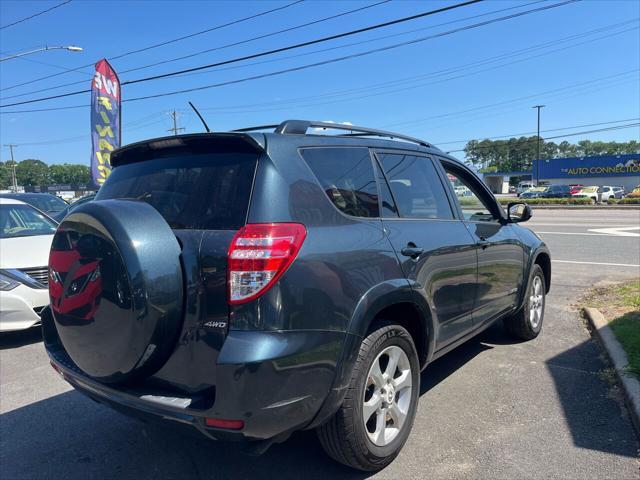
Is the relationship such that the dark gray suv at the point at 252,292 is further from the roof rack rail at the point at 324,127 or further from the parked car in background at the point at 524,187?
the parked car in background at the point at 524,187

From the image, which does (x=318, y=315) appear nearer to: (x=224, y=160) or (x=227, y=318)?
(x=227, y=318)

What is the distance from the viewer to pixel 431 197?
3.69 m

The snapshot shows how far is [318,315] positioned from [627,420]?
2.50 meters

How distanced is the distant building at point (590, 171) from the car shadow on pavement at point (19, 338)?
5325 centimetres

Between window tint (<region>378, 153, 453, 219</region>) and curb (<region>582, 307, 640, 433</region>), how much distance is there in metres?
1.78

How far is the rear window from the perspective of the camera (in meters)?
2.40

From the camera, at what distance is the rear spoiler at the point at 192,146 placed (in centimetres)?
249

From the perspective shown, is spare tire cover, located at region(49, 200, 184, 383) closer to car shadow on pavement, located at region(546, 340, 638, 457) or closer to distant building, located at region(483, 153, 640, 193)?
car shadow on pavement, located at region(546, 340, 638, 457)

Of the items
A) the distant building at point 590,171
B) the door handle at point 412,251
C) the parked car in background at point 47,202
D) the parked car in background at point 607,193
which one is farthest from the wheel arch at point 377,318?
the distant building at point 590,171

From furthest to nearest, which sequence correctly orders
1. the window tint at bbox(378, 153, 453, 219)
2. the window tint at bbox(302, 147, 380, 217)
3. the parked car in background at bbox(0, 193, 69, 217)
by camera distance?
1. the parked car in background at bbox(0, 193, 69, 217)
2. the window tint at bbox(378, 153, 453, 219)
3. the window tint at bbox(302, 147, 380, 217)

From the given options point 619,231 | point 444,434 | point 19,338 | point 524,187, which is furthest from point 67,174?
point 444,434

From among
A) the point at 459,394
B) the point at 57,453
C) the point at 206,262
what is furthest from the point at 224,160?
the point at 459,394

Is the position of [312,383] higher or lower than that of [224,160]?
lower

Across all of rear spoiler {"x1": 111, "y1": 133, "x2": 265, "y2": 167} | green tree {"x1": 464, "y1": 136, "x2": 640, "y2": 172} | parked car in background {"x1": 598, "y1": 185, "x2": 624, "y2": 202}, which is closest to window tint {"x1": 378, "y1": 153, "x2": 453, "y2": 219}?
rear spoiler {"x1": 111, "y1": 133, "x2": 265, "y2": 167}
